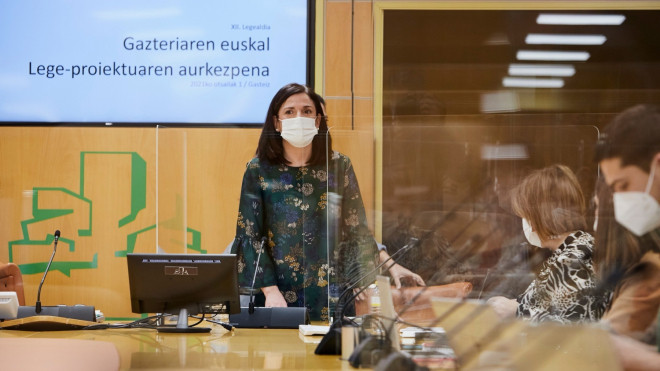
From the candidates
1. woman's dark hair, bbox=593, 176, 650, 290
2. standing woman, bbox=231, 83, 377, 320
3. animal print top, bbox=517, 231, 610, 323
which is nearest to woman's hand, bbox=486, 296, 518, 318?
animal print top, bbox=517, 231, 610, 323

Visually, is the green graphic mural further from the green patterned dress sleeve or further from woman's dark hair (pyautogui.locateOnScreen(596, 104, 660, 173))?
woman's dark hair (pyautogui.locateOnScreen(596, 104, 660, 173))

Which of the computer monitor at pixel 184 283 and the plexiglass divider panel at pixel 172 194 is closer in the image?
the computer monitor at pixel 184 283

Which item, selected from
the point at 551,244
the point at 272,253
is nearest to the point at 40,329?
→ the point at 272,253

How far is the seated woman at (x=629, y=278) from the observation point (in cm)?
111

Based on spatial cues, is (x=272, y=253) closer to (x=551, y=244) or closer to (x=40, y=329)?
(x=40, y=329)

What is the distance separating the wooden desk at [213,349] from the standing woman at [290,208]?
1.19 ft

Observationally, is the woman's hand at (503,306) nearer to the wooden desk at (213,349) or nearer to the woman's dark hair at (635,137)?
→ the woman's dark hair at (635,137)

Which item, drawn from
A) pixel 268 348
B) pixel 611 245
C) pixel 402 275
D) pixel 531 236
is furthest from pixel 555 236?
pixel 268 348

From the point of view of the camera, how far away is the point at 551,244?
1.88m

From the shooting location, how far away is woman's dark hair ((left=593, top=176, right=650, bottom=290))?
3.85 feet

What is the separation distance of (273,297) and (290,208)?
16.2 inches

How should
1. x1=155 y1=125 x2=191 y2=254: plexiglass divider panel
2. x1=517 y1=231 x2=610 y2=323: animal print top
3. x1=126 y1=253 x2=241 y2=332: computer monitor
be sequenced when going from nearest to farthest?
x1=517 y1=231 x2=610 y2=323: animal print top → x1=126 y1=253 x2=241 y2=332: computer monitor → x1=155 y1=125 x2=191 y2=254: plexiglass divider panel

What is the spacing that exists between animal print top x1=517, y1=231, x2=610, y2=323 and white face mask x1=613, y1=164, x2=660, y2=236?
0.93 ft

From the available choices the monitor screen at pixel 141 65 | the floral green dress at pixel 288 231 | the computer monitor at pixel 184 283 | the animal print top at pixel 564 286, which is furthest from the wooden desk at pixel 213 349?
the monitor screen at pixel 141 65
